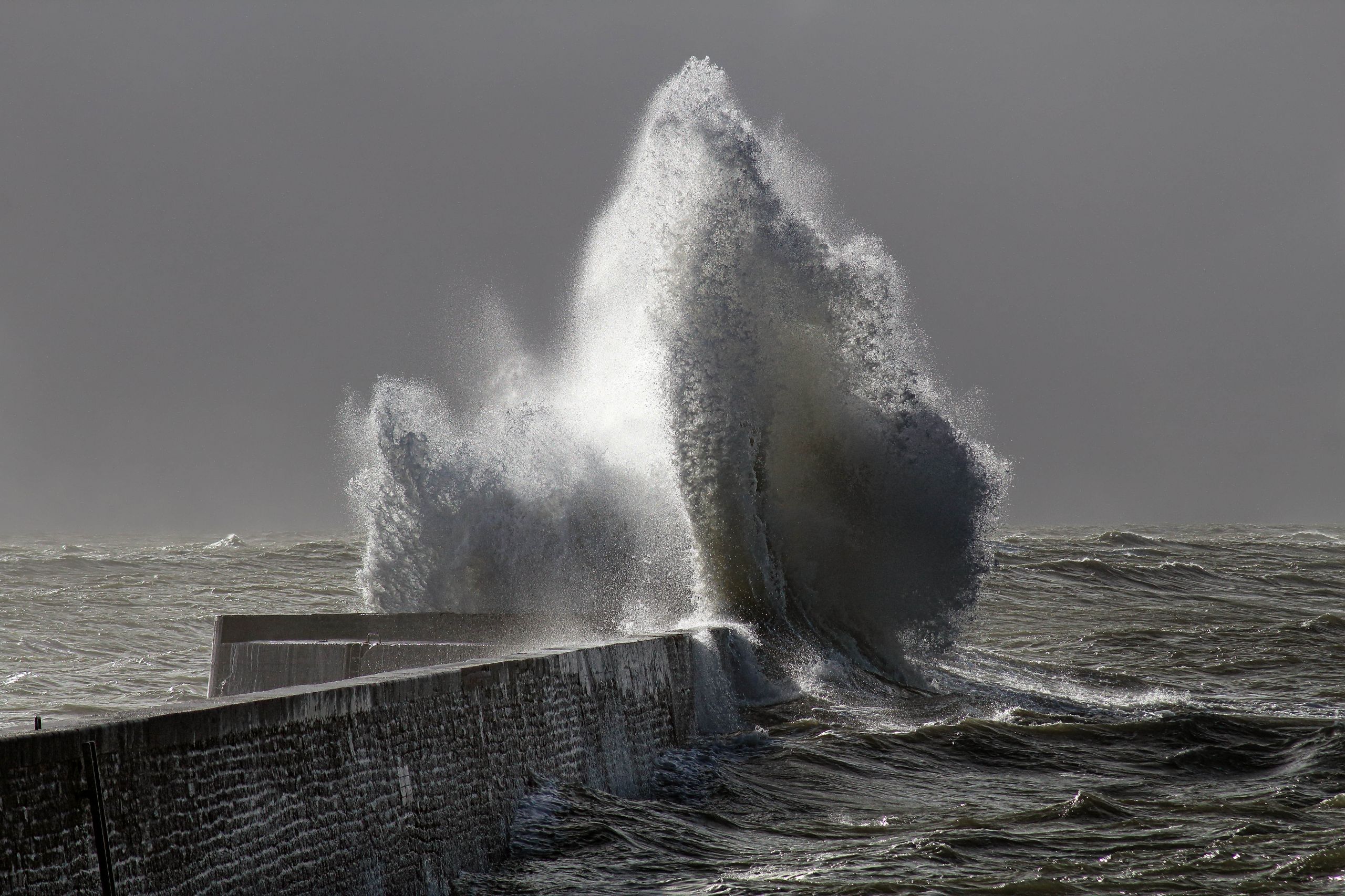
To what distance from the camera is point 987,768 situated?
7.59 metres

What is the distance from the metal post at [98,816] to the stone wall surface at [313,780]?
1cm

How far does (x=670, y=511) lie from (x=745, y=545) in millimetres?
1004

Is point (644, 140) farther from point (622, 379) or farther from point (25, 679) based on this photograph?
point (25, 679)

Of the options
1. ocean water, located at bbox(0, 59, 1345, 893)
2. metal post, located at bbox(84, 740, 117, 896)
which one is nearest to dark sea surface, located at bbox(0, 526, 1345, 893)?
ocean water, located at bbox(0, 59, 1345, 893)

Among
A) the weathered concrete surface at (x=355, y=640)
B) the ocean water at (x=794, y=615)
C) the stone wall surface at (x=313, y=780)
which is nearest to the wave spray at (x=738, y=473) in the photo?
the ocean water at (x=794, y=615)

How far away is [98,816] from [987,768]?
5.62 metres

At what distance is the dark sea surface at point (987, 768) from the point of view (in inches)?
199

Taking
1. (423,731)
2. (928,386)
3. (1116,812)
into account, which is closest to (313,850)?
(423,731)

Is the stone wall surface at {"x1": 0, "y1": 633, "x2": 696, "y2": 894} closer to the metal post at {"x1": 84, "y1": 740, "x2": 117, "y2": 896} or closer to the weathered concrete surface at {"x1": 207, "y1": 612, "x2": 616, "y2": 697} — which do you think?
the metal post at {"x1": 84, "y1": 740, "x2": 117, "y2": 896}

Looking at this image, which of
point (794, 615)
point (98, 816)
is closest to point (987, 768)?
point (794, 615)

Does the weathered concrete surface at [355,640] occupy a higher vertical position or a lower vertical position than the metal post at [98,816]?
higher

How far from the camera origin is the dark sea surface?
5.06 metres

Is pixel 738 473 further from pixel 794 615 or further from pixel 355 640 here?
pixel 355 640

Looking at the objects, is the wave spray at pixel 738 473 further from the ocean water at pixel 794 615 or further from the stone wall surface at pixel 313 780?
the stone wall surface at pixel 313 780
